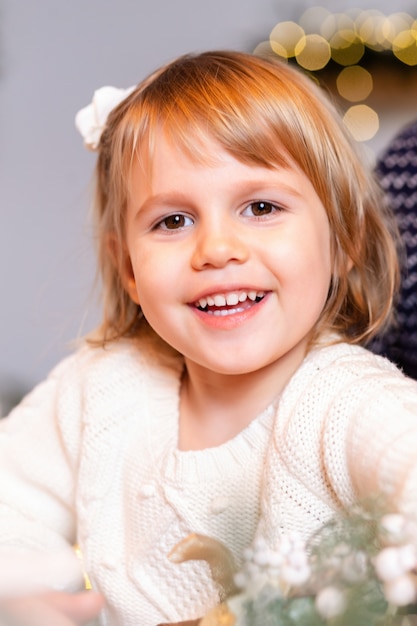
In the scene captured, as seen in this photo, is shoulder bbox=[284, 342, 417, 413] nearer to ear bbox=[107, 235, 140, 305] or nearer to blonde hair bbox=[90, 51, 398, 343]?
→ blonde hair bbox=[90, 51, 398, 343]

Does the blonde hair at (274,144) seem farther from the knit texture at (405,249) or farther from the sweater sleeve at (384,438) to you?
the sweater sleeve at (384,438)

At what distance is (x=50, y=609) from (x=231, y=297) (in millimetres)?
433

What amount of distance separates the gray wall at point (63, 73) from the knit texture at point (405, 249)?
5.08 feet

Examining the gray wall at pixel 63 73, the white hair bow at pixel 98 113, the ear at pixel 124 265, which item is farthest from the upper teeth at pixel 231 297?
the gray wall at pixel 63 73

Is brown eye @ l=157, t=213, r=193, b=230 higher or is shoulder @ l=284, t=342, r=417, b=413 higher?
brown eye @ l=157, t=213, r=193, b=230

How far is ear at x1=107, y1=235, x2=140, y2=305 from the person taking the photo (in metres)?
1.06

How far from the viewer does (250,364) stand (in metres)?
0.86

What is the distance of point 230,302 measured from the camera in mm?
859

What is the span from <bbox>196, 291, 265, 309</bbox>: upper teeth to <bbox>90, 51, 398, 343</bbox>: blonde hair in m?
0.14

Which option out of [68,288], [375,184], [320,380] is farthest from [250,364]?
[68,288]

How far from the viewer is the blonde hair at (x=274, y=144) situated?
2.85ft

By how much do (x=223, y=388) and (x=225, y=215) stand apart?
0.78 feet

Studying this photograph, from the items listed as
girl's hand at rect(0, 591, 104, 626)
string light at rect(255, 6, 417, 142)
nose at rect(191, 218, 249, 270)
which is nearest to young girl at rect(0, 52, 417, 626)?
nose at rect(191, 218, 249, 270)

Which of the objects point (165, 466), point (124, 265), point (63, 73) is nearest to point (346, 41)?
point (63, 73)
